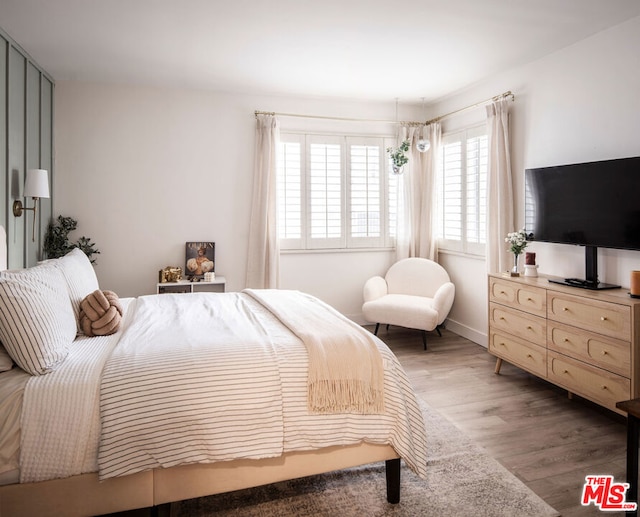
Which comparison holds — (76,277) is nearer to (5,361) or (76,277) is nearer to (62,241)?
(5,361)

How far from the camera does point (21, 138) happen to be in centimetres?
368

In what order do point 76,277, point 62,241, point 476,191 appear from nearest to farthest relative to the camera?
point 76,277
point 62,241
point 476,191

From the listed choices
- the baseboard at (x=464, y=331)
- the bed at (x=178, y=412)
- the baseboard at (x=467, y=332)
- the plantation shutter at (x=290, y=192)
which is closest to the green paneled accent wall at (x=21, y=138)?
the bed at (x=178, y=412)

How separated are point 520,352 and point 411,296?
164 cm

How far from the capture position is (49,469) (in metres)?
1.73

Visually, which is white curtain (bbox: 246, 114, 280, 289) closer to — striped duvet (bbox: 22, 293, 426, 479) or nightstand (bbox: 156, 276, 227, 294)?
nightstand (bbox: 156, 276, 227, 294)

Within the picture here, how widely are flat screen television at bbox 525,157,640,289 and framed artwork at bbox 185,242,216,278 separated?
3.17m

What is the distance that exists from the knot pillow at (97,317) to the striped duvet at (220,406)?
0.39 ft

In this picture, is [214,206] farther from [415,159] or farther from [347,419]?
[347,419]

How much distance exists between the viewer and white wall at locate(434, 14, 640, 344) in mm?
3211

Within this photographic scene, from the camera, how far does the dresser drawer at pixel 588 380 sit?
110 inches

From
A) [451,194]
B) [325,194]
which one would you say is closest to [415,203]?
[451,194]

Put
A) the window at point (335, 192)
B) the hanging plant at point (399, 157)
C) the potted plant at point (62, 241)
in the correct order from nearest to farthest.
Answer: the potted plant at point (62, 241) → the hanging plant at point (399, 157) → the window at point (335, 192)

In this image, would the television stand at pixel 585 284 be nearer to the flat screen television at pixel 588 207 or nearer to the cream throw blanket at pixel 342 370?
the flat screen television at pixel 588 207
